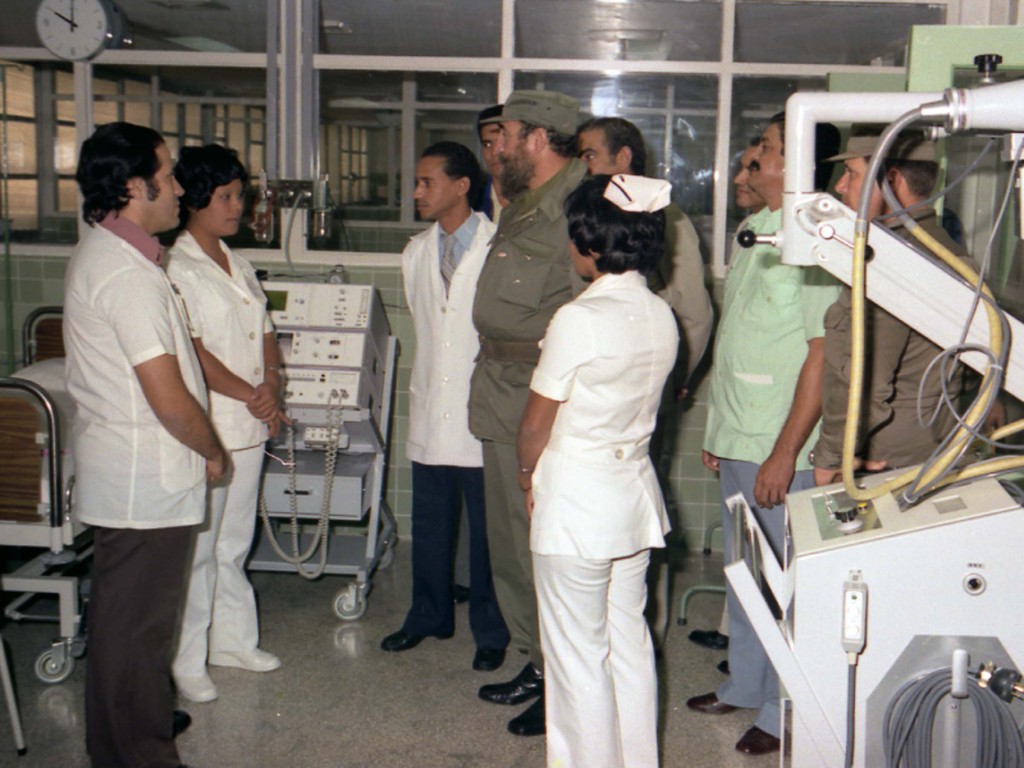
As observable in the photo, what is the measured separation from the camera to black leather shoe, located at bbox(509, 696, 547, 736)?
2965 millimetres

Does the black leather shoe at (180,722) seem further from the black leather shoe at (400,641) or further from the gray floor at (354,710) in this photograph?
the black leather shoe at (400,641)

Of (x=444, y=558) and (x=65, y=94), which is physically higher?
(x=65, y=94)

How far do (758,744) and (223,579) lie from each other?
1646 millimetres

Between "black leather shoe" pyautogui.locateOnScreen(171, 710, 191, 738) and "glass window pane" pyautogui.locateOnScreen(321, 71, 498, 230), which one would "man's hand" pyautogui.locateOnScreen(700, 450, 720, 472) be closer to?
"black leather shoe" pyautogui.locateOnScreen(171, 710, 191, 738)

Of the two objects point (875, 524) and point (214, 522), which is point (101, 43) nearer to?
point (214, 522)

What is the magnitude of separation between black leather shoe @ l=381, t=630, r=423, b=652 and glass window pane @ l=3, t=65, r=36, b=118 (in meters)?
3.19

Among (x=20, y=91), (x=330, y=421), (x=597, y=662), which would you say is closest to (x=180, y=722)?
(x=330, y=421)

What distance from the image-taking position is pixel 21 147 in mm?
5242

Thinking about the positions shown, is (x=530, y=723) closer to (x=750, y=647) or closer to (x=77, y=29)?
(x=750, y=647)

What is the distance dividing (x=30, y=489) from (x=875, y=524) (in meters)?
2.38

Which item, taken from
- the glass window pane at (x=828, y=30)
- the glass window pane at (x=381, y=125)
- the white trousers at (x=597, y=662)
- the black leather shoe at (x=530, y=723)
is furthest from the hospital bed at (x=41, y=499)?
the glass window pane at (x=828, y=30)

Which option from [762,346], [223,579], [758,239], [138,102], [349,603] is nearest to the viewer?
[758,239]

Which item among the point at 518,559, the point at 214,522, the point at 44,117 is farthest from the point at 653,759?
the point at 44,117

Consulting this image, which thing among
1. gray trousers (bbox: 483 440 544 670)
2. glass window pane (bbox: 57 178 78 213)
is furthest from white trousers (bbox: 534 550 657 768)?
glass window pane (bbox: 57 178 78 213)
